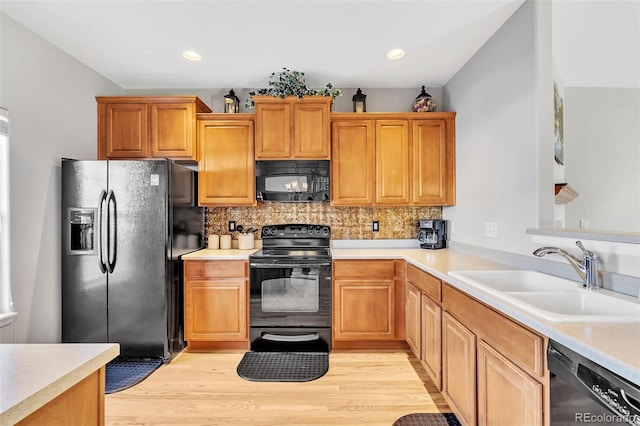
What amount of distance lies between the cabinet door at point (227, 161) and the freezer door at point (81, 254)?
2.74 feet

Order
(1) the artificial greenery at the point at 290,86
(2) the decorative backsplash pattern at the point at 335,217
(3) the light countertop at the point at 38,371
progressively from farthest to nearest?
1. (2) the decorative backsplash pattern at the point at 335,217
2. (1) the artificial greenery at the point at 290,86
3. (3) the light countertop at the point at 38,371

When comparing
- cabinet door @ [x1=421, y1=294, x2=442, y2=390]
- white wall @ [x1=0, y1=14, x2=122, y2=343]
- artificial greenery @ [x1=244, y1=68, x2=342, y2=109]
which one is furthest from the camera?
artificial greenery @ [x1=244, y1=68, x2=342, y2=109]

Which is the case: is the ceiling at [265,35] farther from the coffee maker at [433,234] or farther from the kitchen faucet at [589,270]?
the kitchen faucet at [589,270]

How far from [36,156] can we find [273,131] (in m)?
1.85

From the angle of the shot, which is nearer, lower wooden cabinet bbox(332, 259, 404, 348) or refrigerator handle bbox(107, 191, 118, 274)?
refrigerator handle bbox(107, 191, 118, 274)

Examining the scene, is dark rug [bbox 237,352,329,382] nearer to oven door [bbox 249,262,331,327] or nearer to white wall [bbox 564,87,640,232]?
oven door [bbox 249,262,331,327]

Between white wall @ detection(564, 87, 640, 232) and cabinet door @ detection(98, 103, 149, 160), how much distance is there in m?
3.97

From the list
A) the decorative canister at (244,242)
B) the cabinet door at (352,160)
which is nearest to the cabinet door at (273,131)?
the cabinet door at (352,160)

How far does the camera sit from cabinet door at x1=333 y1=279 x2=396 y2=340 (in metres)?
2.70

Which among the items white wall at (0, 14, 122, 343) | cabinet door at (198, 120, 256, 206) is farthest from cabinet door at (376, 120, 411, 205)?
white wall at (0, 14, 122, 343)

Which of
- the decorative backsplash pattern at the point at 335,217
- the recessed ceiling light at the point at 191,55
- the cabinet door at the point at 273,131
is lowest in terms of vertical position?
the decorative backsplash pattern at the point at 335,217

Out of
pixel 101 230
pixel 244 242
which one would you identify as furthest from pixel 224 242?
pixel 101 230

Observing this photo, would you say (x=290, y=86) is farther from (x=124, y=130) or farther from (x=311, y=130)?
(x=124, y=130)

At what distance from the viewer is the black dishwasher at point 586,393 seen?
2.55 ft
